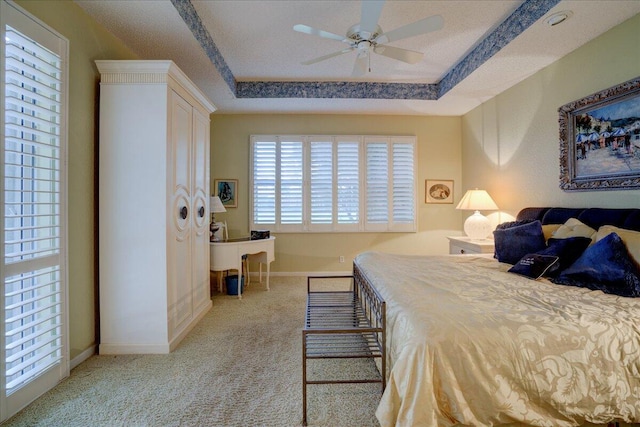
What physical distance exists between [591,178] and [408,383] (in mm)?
2835

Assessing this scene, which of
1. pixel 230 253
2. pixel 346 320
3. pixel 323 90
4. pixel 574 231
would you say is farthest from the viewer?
pixel 323 90

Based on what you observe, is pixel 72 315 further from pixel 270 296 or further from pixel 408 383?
pixel 408 383

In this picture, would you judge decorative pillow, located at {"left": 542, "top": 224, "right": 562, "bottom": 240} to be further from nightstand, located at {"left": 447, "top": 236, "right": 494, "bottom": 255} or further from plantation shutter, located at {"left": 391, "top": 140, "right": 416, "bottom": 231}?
plantation shutter, located at {"left": 391, "top": 140, "right": 416, "bottom": 231}

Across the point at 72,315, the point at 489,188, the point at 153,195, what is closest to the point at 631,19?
the point at 489,188

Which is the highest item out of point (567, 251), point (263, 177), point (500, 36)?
point (500, 36)

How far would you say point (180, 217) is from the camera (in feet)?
9.04

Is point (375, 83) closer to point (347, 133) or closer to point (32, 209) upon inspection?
point (347, 133)

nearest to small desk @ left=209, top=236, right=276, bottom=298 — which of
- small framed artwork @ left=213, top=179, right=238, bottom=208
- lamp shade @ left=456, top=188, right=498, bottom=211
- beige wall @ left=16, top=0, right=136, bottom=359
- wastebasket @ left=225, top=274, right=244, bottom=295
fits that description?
wastebasket @ left=225, top=274, right=244, bottom=295

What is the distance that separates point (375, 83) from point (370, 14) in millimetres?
2293

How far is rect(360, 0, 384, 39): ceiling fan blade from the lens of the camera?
2020 mm

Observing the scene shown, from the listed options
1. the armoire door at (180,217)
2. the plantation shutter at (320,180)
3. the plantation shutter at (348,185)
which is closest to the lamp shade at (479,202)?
the plantation shutter at (348,185)

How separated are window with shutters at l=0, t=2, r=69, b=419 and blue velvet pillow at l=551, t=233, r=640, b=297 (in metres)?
3.39

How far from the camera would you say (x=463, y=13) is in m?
2.78

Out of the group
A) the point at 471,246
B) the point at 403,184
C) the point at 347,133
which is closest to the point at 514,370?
the point at 471,246
